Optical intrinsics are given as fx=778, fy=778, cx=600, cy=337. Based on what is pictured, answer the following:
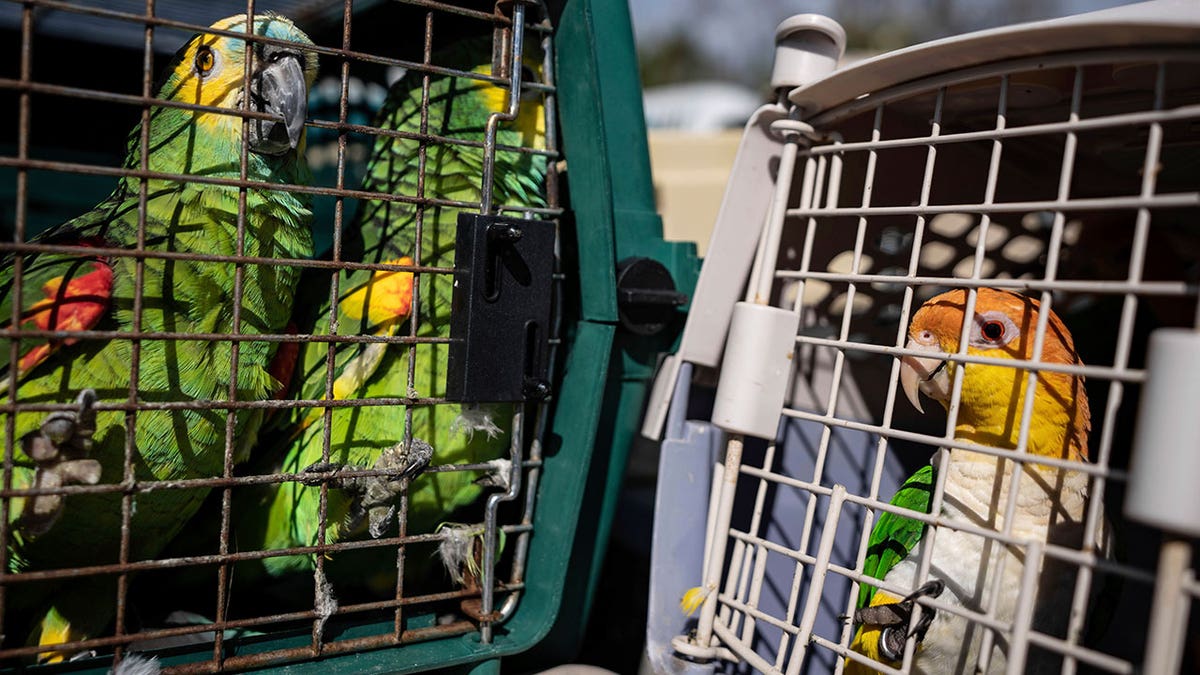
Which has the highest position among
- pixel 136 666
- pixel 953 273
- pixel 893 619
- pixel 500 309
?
pixel 953 273

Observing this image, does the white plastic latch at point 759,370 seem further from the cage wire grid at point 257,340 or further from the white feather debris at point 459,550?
the white feather debris at point 459,550

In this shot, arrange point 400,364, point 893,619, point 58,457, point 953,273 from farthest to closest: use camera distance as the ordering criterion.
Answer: point 953,273
point 400,364
point 893,619
point 58,457

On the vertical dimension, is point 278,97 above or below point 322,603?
above

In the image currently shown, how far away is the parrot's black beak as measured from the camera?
1186 millimetres

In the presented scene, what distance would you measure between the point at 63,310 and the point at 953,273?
1722 millimetres

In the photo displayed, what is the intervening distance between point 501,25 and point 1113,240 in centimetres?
158

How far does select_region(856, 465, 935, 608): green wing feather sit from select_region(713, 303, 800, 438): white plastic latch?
307 millimetres

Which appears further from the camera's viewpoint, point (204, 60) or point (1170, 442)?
point (204, 60)

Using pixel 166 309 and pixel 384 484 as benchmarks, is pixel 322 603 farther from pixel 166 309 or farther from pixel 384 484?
pixel 166 309

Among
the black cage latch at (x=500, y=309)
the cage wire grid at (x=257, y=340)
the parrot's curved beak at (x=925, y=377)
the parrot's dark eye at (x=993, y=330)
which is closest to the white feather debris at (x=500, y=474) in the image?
the cage wire grid at (x=257, y=340)

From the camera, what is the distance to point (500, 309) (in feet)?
3.59

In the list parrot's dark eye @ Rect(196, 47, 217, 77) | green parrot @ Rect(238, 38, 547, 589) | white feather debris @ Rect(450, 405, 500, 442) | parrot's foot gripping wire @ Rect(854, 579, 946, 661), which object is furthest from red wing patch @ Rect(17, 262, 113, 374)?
parrot's foot gripping wire @ Rect(854, 579, 946, 661)

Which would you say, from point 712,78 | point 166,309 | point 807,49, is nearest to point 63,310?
point 166,309

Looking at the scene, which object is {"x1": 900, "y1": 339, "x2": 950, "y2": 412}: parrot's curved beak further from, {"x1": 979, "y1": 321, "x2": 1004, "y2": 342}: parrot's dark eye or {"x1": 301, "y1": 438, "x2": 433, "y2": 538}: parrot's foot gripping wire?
{"x1": 301, "y1": 438, "x2": 433, "y2": 538}: parrot's foot gripping wire
